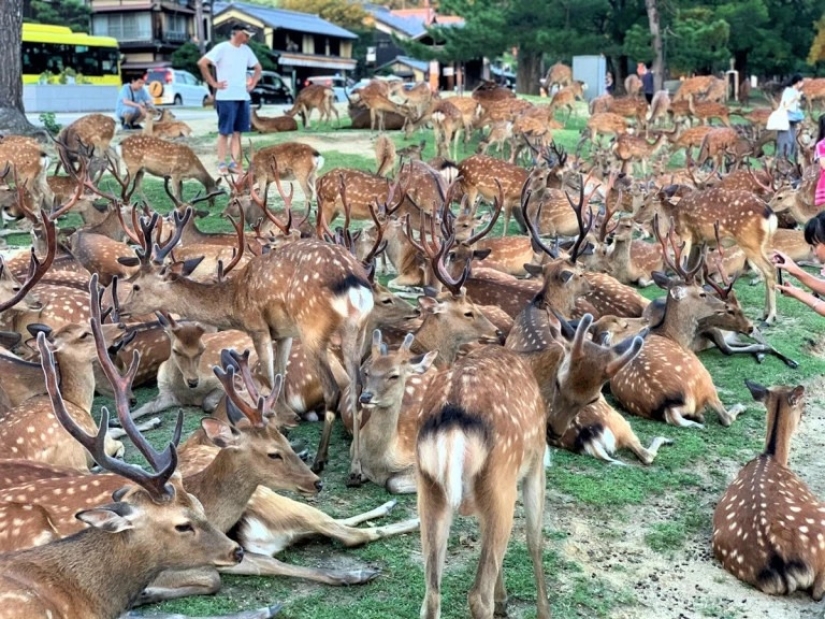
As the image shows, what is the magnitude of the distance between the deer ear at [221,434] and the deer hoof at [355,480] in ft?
2.69

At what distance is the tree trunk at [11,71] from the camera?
37.9 ft

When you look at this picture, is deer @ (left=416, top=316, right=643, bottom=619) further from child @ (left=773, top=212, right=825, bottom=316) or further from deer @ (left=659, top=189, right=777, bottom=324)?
deer @ (left=659, top=189, right=777, bottom=324)

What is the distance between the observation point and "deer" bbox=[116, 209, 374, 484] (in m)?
4.10

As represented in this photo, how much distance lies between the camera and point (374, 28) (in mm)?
50875

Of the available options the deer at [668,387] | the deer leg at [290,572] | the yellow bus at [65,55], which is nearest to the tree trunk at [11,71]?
the deer at [668,387]

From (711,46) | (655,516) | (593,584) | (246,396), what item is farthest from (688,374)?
(711,46)

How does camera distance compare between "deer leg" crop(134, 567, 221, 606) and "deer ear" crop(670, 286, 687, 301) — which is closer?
"deer leg" crop(134, 567, 221, 606)

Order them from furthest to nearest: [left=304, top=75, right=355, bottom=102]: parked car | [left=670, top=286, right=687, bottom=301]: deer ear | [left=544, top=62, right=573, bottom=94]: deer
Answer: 1. [left=304, top=75, right=355, bottom=102]: parked car
2. [left=544, top=62, right=573, bottom=94]: deer
3. [left=670, top=286, right=687, bottom=301]: deer ear

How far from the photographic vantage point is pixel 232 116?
10.1 m

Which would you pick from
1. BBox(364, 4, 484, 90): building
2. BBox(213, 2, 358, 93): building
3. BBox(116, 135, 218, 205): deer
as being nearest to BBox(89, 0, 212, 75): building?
BBox(213, 2, 358, 93): building

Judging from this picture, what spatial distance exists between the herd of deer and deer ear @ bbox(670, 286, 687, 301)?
0.03 feet

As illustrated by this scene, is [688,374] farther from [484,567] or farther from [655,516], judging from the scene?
[484,567]

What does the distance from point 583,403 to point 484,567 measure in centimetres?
115

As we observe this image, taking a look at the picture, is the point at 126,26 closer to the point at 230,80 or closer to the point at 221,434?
the point at 230,80
